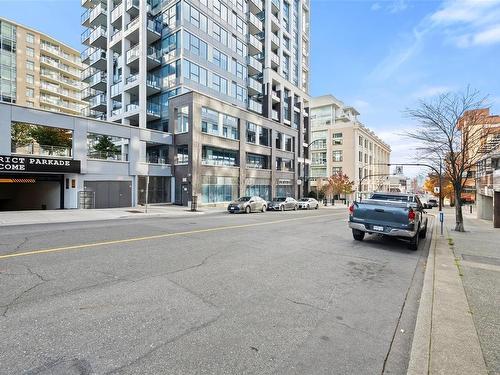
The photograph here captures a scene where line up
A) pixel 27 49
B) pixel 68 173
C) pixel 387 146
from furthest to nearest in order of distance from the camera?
pixel 387 146, pixel 27 49, pixel 68 173

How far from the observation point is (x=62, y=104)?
61.7 meters

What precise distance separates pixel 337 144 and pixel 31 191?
6497 centimetres

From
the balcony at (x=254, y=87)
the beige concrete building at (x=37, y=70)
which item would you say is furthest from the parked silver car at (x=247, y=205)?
the beige concrete building at (x=37, y=70)

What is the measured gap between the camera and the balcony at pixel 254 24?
42.2m

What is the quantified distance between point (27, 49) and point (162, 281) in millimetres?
71209

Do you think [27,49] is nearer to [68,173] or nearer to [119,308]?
[68,173]

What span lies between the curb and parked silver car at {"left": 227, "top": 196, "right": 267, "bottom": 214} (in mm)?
18756

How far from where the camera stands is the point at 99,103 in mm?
41625

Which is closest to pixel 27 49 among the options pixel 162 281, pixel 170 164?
pixel 170 164

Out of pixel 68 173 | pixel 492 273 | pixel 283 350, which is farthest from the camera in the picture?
pixel 68 173

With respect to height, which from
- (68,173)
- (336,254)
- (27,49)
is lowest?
(336,254)

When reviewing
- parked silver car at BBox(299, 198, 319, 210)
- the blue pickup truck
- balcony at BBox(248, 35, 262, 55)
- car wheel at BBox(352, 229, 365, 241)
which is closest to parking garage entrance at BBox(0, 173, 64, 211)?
car wheel at BBox(352, 229, 365, 241)

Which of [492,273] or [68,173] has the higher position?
[68,173]

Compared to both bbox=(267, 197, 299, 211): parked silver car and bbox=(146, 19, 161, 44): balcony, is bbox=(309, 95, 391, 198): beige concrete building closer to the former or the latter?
bbox=(267, 197, 299, 211): parked silver car
